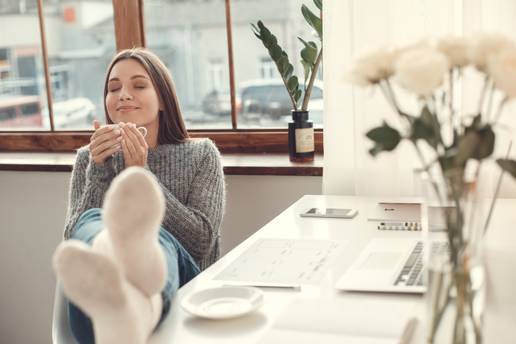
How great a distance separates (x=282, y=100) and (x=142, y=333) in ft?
4.79

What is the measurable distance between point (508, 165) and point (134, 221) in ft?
1.42

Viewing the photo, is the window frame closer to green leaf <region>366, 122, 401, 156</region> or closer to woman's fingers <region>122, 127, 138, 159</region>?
woman's fingers <region>122, 127, 138, 159</region>

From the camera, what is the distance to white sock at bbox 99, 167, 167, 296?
2.82 ft

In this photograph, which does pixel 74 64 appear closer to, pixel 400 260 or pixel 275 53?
pixel 275 53

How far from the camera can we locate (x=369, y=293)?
3.70 ft

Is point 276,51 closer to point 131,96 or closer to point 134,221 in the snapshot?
point 131,96

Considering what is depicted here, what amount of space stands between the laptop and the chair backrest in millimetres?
563

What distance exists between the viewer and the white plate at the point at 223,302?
105cm

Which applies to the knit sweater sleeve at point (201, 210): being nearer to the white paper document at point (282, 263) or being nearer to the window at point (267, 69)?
the white paper document at point (282, 263)

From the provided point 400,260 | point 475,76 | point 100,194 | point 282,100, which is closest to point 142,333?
point 400,260

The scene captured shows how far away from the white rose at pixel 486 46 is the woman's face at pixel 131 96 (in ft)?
4.02

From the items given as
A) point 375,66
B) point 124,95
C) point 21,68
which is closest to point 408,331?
point 375,66

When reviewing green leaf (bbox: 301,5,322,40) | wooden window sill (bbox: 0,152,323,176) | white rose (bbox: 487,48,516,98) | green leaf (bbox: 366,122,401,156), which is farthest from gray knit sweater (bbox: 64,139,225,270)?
white rose (bbox: 487,48,516,98)

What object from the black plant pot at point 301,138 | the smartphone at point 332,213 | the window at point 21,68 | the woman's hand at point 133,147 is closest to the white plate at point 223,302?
the smartphone at point 332,213
